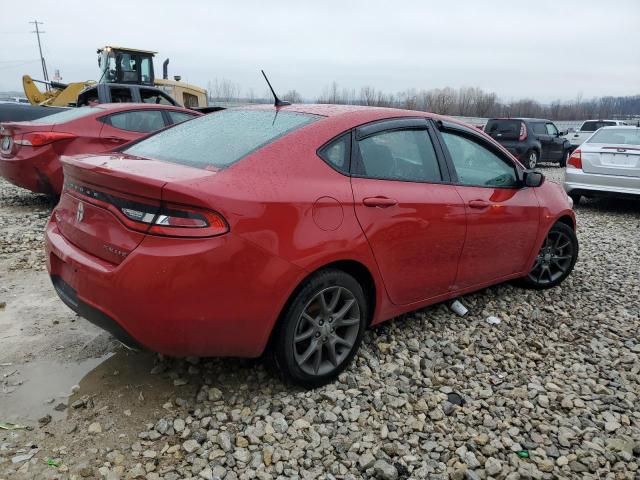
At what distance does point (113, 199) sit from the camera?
2342 mm

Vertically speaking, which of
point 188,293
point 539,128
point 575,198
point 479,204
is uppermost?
point 479,204

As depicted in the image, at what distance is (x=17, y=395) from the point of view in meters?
2.63

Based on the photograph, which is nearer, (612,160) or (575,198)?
(612,160)

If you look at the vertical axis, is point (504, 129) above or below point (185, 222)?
below

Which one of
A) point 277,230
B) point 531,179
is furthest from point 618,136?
point 277,230

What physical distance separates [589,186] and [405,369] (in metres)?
6.68

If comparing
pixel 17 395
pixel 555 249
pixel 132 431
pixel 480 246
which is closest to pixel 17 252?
pixel 17 395

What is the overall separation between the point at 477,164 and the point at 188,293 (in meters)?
2.44

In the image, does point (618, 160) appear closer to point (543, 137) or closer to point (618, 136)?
point (618, 136)

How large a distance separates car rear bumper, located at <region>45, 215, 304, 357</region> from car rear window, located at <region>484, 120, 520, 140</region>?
14357mm

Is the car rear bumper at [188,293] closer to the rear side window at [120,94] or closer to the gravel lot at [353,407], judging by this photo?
the gravel lot at [353,407]

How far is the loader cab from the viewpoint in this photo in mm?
15727

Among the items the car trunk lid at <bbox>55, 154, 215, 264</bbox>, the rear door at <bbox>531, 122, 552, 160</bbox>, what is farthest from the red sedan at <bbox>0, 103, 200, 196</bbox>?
the rear door at <bbox>531, 122, 552, 160</bbox>

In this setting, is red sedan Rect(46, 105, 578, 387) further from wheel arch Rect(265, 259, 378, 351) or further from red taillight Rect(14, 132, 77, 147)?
red taillight Rect(14, 132, 77, 147)
